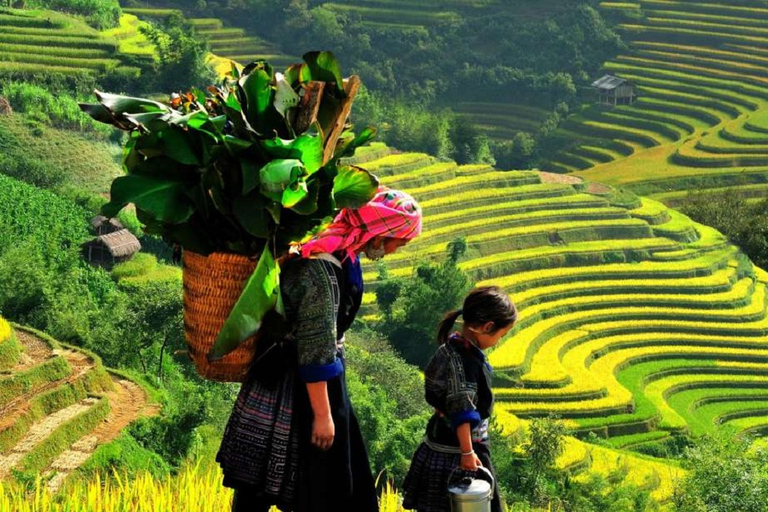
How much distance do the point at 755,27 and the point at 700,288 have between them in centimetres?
2433

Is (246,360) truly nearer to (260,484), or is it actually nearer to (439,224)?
(260,484)

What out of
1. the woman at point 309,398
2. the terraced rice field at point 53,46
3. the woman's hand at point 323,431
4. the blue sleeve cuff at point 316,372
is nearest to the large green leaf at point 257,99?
the woman at point 309,398

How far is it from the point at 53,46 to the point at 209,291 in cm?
3611

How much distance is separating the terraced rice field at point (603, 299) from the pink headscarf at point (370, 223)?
20.6 metres

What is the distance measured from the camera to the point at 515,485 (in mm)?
18719

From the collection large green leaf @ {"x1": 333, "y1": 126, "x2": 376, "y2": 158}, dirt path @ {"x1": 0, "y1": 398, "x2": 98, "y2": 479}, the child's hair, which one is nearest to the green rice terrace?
dirt path @ {"x1": 0, "y1": 398, "x2": 98, "y2": 479}

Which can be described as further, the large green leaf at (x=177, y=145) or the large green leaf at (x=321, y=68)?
the large green leaf at (x=321, y=68)

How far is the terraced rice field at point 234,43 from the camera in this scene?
57.1 meters

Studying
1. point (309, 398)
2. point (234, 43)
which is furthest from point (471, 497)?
point (234, 43)

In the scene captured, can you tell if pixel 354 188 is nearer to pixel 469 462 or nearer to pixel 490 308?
pixel 490 308

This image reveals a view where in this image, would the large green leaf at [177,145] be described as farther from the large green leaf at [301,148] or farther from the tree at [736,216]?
the tree at [736,216]

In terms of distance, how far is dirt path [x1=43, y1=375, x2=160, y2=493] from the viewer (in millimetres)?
12508

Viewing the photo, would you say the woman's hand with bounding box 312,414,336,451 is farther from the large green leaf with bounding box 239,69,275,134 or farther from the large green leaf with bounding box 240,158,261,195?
the large green leaf with bounding box 239,69,275,134

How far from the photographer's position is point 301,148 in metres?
4.12
